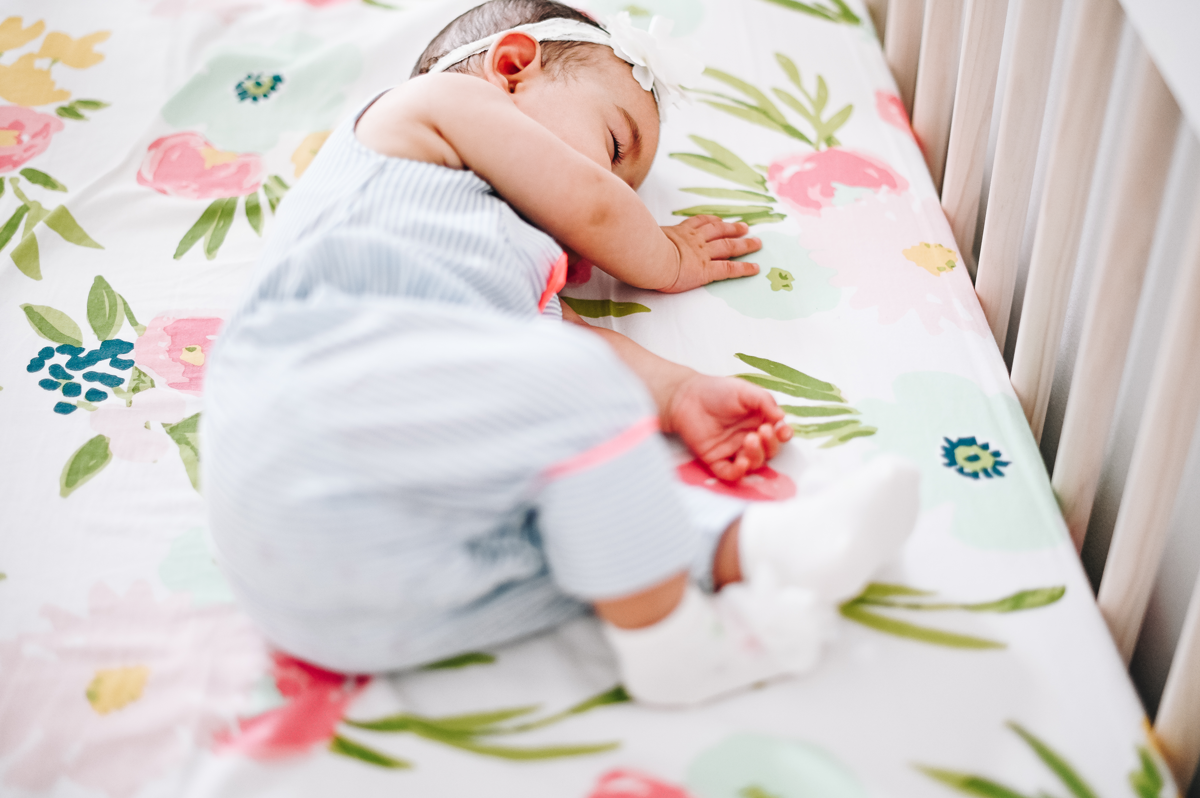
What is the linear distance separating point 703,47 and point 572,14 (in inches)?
10.7

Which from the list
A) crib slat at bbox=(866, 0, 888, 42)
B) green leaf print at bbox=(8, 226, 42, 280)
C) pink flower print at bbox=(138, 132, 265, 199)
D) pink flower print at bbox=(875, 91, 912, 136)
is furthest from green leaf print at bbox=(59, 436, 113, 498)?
→ crib slat at bbox=(866, 0, 888, 42)

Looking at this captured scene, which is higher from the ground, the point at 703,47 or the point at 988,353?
the point at 703,47

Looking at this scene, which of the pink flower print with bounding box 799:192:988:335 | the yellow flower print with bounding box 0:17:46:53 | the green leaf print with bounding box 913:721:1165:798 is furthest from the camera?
the yellow flower print with bounding box 0:17:46:53

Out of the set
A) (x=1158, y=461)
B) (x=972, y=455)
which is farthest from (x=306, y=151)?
(x=1158, y=461)

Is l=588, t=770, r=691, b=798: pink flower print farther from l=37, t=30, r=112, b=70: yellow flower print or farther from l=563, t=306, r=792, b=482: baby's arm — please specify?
l=37, t=30, r=112, b=70: yellow flower print

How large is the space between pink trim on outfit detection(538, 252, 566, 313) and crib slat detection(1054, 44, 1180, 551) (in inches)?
Result: 17.0

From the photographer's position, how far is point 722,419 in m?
0.80

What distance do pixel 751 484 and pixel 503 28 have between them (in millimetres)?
550

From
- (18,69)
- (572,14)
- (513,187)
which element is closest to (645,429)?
(513,187)

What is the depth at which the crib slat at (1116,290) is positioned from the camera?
63 centimetres

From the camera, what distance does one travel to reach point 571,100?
0.91m

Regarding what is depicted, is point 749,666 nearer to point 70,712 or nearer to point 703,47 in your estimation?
point 70,712

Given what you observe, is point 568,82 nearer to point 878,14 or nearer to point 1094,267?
point 1094,267

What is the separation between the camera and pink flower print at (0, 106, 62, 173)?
1096 millimetres
